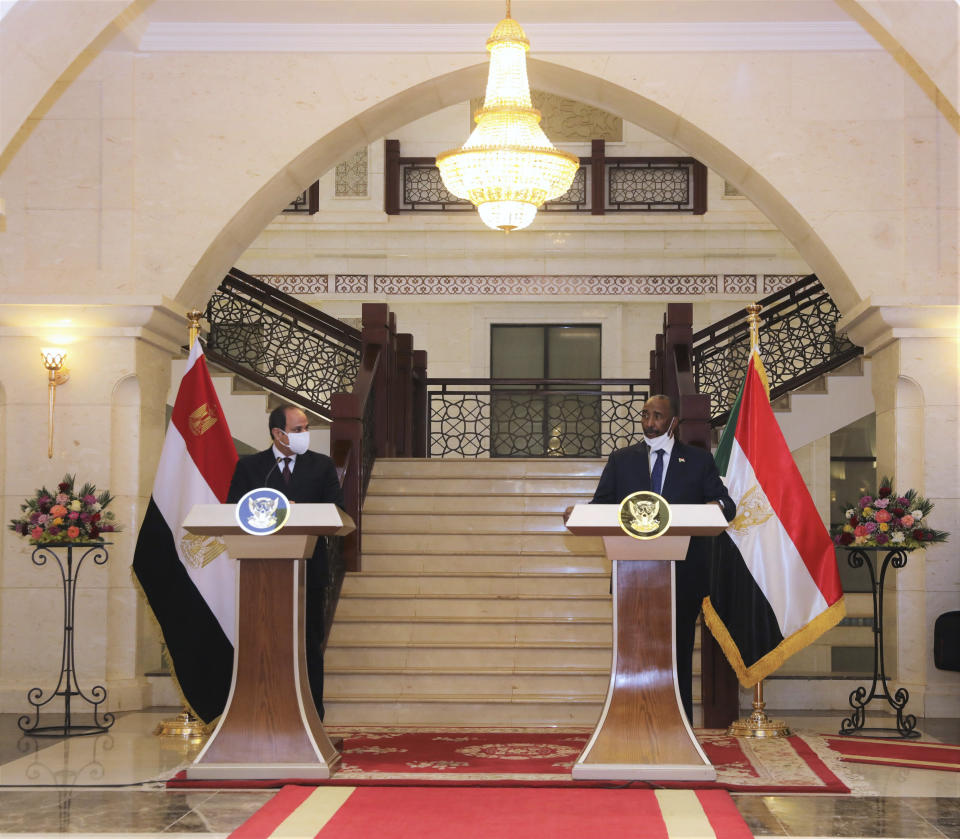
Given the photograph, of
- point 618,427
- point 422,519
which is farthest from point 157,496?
point 618,427

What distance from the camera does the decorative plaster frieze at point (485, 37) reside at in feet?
28.2

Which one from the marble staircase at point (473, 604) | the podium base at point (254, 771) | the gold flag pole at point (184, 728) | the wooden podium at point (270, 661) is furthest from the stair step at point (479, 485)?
the podium base at point (254, 771)

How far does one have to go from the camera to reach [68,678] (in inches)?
297

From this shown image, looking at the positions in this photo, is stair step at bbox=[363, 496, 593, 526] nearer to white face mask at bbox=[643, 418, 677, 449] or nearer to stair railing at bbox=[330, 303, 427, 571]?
stair railing at bbox=[330, 303, 427, 571]

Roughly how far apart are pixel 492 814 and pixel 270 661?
1398 mm

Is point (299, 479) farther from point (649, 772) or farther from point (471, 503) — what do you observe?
point (471, 503)

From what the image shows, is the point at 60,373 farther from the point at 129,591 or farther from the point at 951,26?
the point at 951,26

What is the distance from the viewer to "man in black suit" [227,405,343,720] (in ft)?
21.6

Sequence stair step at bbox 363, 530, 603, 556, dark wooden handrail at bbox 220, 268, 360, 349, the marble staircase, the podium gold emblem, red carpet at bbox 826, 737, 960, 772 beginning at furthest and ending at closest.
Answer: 1. dark wooden handrail at bbox 220, 268, 360, 349
2. stair step at bbox 363, 530, 603, 556
3. the marble staircase
4. red carpet at bbox 826, 737, 960, 772
5. the podium gold emblem

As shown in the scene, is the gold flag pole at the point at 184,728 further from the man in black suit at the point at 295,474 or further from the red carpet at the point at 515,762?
the man in black suit at the point at 295,474

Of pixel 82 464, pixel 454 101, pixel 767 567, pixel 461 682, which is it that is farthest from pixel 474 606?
pixel 454 101

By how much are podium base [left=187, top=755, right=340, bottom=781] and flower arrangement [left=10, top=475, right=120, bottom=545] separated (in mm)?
2324

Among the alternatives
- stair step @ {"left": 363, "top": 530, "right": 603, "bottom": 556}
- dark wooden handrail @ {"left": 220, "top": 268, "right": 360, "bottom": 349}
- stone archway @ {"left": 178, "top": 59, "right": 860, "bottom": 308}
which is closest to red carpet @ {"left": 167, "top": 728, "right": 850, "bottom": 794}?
stair step @ {"left": 363, "top": 530, "right": 603, "bottom": 556}

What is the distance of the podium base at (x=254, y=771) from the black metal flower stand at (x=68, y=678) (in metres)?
1.94
